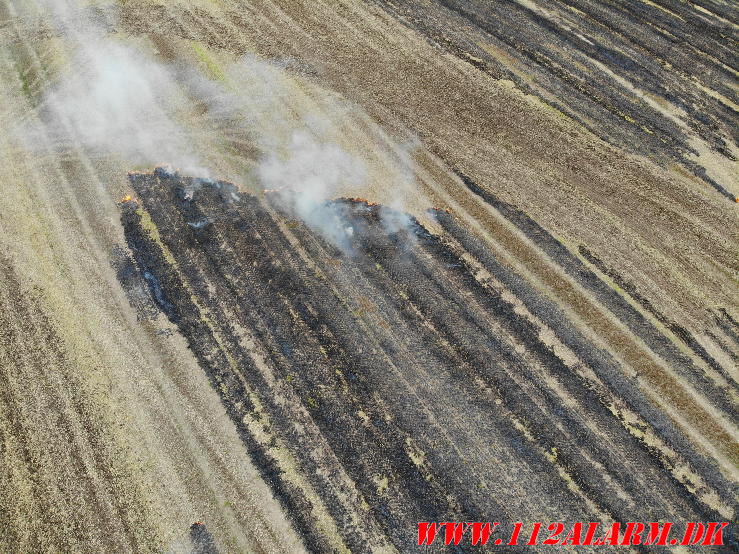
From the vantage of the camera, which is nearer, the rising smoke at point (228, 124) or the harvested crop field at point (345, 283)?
the harvested crop field at point (345, 283)

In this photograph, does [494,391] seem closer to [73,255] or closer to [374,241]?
[374,241]

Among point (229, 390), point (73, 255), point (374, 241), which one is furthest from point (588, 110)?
point (73, 255)

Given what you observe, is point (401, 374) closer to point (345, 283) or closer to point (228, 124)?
point (345, 283)

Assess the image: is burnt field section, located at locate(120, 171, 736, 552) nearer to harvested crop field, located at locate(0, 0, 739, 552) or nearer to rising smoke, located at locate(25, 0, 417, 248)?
harvested crop field, located at locate(0, 0, 739, 552)

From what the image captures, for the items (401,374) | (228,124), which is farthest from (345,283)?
(228,124)

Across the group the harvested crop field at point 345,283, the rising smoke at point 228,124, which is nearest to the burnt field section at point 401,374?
the harvested crop field at point 345,283

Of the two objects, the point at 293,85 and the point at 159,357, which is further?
the point at 293,85

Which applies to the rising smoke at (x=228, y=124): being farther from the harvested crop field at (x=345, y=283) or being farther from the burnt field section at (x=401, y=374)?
the burnt field section at (x=401, y=374)
